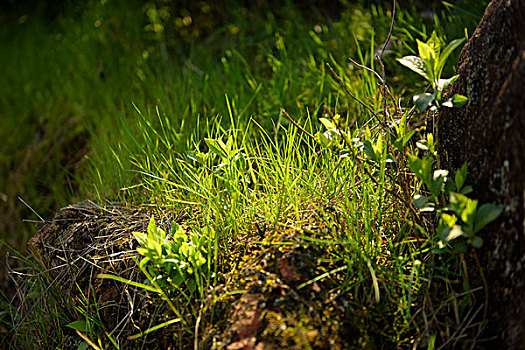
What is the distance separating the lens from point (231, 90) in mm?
2475

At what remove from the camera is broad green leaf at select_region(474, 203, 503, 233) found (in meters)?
1.14

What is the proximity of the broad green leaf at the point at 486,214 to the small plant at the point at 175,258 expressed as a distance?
0.76m

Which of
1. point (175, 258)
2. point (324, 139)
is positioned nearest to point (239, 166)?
point (324, 139)

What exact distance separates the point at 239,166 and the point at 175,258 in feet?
1.67

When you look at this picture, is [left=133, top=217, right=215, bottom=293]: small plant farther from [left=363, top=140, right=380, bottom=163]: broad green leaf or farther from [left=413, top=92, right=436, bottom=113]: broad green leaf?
[left=413, top=92, right=436, bottom=113]: broad green leaf

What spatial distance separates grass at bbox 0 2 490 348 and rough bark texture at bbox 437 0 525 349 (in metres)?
0.10

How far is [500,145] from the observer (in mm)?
1186

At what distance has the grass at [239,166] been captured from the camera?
1.30 m

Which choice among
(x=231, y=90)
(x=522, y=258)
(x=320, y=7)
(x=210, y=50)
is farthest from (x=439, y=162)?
(x=320, y=7)

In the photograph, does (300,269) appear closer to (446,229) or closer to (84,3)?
(446,229)

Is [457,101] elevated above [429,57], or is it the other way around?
[429,57]

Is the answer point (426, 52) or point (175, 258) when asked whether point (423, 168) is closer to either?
point (426, 52)

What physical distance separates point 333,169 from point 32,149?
7.63 feet

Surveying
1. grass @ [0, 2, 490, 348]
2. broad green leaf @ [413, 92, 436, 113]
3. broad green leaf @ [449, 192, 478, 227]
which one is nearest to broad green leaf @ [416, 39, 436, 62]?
broad green leaf @ [413, 92, 436, 113]
